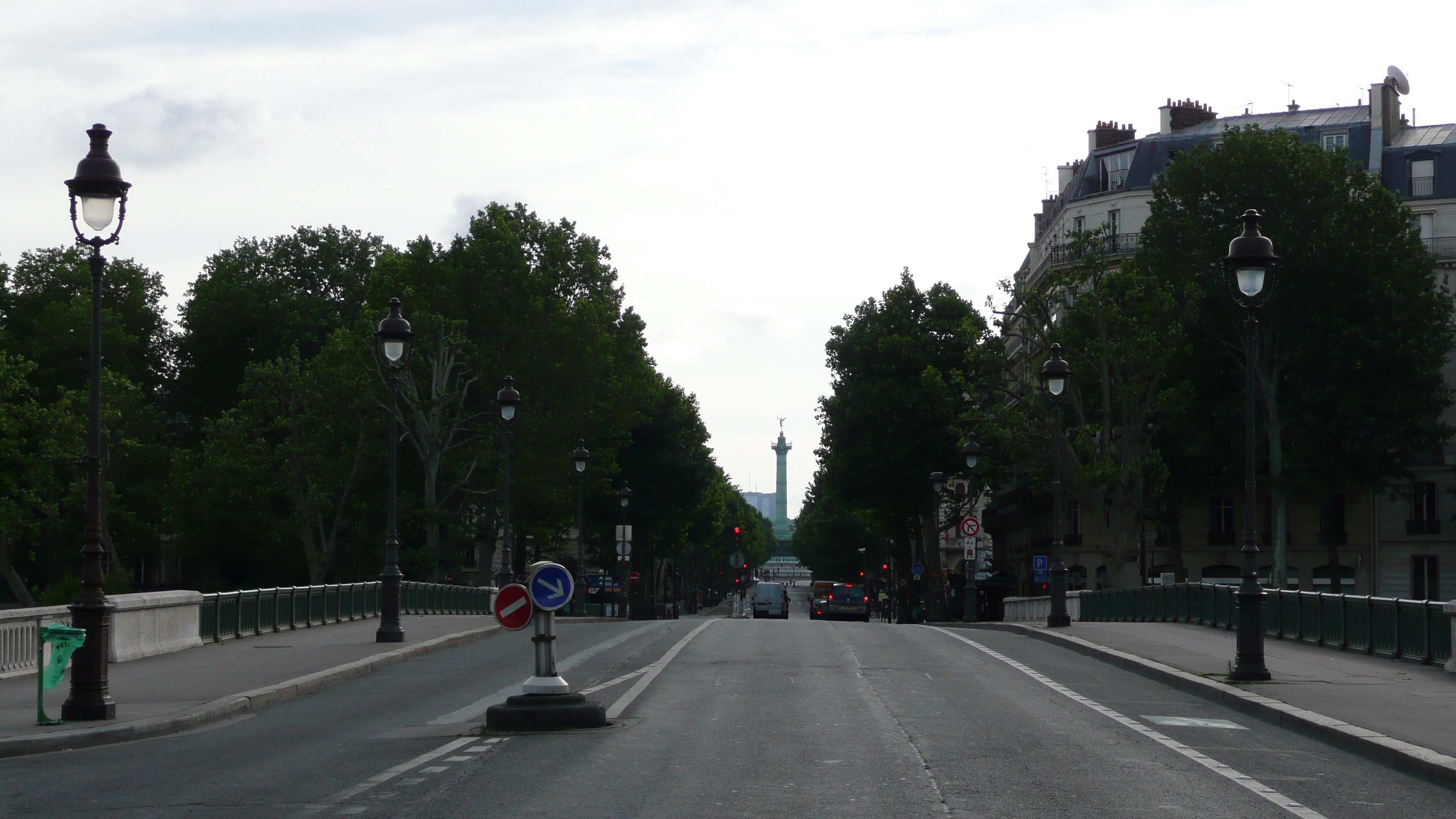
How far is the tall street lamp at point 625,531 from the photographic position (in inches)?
2180

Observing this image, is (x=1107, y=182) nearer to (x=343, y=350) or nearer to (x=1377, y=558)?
(x=1377, y=558)

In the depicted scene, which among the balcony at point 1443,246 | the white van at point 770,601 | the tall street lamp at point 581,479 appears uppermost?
the balcony at point 1443,246

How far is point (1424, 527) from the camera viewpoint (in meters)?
62.6

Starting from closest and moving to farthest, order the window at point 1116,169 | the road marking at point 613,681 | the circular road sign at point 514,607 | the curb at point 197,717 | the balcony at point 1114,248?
1. the curb at point 197,717
2. the circular road sign at point 514,607
3. the road marking at point 613,681
4. the balcony at point 1114,248
5. the window at point 1116,169

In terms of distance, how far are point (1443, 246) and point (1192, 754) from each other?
196 ft

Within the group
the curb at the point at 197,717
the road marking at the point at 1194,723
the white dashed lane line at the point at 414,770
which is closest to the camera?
the white dashed lane line at the point at 414,770

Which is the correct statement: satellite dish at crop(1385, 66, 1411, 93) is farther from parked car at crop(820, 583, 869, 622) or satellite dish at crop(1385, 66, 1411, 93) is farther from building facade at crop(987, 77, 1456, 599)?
parked car at crop(820, 583, 869, 622)

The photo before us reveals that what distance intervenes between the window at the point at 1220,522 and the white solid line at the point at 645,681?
42.5 m

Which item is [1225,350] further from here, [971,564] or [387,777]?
[387,777]

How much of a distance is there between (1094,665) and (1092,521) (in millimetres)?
25657

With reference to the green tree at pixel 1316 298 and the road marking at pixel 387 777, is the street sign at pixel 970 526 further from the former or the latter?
the road marking at pixel 387 777

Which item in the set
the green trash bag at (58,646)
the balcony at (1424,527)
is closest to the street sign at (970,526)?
the green trash bag at (58,646)

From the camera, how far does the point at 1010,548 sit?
3526 inches

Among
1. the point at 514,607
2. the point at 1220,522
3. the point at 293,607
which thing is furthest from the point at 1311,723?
the point at 1220,522
